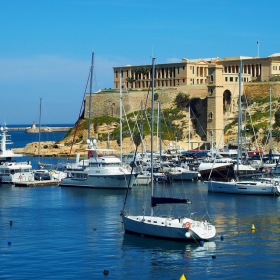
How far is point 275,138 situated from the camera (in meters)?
85.2

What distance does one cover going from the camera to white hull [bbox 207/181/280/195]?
173ft

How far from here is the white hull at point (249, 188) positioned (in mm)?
52656

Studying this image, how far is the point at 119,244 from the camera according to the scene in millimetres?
35875

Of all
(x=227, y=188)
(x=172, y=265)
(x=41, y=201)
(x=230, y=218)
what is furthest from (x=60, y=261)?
(x=227, y=188)

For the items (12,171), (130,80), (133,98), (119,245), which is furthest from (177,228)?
(130,80)

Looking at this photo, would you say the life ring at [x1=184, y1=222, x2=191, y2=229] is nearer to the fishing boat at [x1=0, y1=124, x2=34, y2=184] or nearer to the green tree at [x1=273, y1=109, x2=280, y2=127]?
the fishing boat at [x1=0, y1=124, x2=34, y2=184]

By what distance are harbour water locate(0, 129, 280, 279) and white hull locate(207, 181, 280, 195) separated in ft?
4.42

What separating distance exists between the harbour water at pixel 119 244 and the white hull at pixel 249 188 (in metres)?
1.35

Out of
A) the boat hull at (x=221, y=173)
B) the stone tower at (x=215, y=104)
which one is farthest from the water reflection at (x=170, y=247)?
the stone tower at (x=215, y=104)

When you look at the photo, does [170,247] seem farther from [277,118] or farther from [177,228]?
[277,118]

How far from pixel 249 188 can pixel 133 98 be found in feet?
175

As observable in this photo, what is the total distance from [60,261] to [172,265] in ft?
14.4

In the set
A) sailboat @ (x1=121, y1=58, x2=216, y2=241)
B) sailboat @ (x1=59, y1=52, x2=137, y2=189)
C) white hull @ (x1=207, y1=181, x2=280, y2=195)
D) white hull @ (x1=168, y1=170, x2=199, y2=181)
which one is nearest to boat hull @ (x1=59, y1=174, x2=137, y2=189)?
sailboat @ (x1=59, y1=52, x2=137, y2=189)

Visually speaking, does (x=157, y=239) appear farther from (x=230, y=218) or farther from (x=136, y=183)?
(x=136, y=183)
